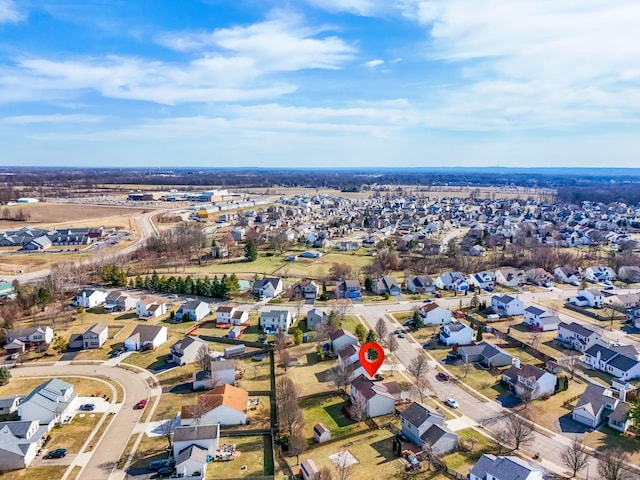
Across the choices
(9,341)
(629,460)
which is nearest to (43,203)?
(9,341)

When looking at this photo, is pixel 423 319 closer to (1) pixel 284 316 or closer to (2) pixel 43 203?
(1) pixel 284 316

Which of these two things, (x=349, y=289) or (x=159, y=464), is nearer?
(x=159, y=464)

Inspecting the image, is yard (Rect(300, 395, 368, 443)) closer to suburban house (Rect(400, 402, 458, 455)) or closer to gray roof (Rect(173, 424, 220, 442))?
suburban house (Rect(400, 402, 458, 455))

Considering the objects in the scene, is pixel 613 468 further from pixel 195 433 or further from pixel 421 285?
pixel 421 285

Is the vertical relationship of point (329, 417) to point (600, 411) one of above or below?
below

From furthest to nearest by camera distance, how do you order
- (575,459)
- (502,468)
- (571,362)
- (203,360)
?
(571,362) < (203,360) < (575,459) < (502,468)

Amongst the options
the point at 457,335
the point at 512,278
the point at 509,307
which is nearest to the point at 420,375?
the point at 457,335

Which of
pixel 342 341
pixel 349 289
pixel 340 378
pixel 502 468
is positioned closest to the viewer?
pixel 502 468
